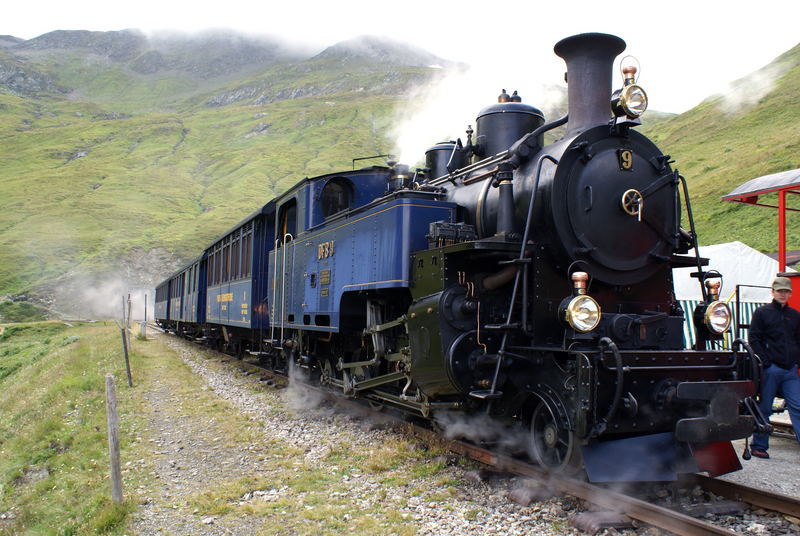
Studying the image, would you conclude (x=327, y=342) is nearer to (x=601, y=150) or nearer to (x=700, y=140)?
(x=601, y=150)

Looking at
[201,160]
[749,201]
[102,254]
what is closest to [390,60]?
[201,160]

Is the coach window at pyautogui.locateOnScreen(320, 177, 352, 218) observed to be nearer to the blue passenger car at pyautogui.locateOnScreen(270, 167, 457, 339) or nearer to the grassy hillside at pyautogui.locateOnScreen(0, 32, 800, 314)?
the blue passenger car at pyautogui.locateOnScreen(270, 167, 457, 339)

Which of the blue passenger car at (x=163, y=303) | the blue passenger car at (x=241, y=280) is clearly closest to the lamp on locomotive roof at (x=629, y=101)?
the blue passenger car at (x=241, y=280)

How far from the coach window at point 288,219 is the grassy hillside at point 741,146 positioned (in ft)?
60.9

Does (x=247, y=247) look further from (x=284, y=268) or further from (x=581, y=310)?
(x=581, y=310)

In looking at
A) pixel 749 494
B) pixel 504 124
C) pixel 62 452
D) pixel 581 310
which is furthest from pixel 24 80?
pixel 749 494

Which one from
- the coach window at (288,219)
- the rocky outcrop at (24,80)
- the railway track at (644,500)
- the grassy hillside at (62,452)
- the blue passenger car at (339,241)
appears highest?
the rocky outcrop at (24,80)

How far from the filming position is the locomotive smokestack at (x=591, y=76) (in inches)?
199

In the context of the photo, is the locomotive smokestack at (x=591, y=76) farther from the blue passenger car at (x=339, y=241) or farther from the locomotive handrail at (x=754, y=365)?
the locomotive handrail at (x=754, y=365)

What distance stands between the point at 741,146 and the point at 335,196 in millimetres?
34358

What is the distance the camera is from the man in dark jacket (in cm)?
549

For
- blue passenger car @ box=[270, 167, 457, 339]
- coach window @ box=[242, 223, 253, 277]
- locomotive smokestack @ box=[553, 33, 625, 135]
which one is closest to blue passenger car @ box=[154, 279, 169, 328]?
coach window @ box=[242, 223, 253, 277]

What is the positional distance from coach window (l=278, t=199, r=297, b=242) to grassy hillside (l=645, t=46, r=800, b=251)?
18575 millimetres

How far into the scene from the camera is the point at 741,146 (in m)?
35.1
